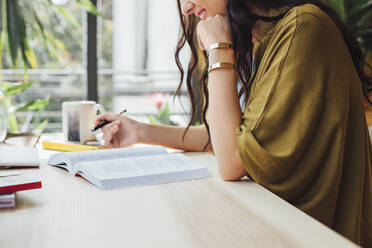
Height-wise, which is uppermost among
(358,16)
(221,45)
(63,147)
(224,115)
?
(358,16)

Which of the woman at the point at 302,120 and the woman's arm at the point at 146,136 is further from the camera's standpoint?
the woman's arm at the point at 146,136

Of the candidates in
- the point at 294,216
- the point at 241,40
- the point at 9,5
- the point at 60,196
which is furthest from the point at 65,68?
the point at 294,216

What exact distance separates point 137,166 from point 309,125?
0.38 meters

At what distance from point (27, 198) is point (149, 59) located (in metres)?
2.42

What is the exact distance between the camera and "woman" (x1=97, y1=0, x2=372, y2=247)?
814 millimetres

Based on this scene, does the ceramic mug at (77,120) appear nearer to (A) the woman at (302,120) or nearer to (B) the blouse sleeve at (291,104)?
(A) the woman at (302,120)

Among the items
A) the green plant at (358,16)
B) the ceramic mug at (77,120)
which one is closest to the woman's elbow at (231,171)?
the ceramic mug at (77,120)

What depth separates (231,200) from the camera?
2.40 feet

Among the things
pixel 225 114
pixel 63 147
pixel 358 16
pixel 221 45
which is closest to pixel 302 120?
pixel 225 114

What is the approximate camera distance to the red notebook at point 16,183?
0.69 meters

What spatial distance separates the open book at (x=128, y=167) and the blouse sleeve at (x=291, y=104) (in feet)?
0.46

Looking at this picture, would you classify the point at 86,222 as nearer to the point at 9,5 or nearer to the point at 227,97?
the point at 227,97

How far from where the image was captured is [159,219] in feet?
2.08

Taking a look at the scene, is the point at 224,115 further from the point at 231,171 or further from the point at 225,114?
the point at 231,171
